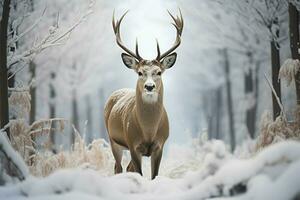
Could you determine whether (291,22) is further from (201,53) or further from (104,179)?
(201,53)

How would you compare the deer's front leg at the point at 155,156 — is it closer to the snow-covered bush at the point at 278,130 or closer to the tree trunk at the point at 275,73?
the snow-covered bush at the point at 278,130

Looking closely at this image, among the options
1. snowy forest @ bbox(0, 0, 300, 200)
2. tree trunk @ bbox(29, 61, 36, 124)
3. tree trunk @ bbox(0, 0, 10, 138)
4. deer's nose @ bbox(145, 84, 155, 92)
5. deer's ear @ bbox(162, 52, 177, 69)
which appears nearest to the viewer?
snowy forest @ bbox(0, 0, 300, 200)

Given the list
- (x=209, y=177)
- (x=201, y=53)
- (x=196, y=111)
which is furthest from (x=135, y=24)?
(x=196, y=111)

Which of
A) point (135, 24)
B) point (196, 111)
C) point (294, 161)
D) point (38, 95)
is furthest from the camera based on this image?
point (196, 111)

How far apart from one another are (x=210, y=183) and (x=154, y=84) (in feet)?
5.58

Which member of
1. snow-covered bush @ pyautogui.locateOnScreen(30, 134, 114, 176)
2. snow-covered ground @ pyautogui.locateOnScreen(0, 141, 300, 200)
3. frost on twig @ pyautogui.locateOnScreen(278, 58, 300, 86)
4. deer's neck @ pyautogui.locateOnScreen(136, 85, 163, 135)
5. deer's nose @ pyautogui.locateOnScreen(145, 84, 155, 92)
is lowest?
snow-covered bush @ pyautogui.locateOnScreen(30, 134, 114, 176)

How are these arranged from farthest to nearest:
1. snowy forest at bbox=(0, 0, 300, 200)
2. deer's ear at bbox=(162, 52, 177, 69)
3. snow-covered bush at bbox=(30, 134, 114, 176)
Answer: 1. snow-covered bush at bbox=(30, 134, 114, 176)
2. deer's ear at bbox=(162, 52, 177, 69)
3. snowy forest at bbox=(0, 0, 300, 200)

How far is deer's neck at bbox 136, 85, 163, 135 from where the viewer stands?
366 centimetres

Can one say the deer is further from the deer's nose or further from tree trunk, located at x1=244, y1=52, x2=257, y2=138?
tree trunk, located at x1=244, y1=52, x2=257, y2=138

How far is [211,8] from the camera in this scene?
292 inches

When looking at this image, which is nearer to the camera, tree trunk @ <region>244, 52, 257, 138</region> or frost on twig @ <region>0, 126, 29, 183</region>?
frost on twig @ <region>0, 126, 29, 183</region>

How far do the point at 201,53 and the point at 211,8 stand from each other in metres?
1.80

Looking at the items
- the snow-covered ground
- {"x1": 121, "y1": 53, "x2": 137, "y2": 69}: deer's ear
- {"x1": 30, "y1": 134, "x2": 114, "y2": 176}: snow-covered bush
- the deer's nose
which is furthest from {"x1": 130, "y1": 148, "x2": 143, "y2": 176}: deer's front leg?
the snow-covered ground

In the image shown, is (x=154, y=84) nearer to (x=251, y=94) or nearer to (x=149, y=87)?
(x=149, y=87)
